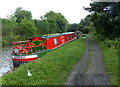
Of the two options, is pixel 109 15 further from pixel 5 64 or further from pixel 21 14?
pixel 21 14

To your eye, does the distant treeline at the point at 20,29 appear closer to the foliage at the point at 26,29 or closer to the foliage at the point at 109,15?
the foliage at the point at 26,29

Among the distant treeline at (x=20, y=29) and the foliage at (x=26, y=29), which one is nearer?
the distant treeline at (x=20, y=29)

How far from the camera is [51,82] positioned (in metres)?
6.05

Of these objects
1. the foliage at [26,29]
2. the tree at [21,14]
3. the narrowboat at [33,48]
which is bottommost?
the narrowboat at [33,48]

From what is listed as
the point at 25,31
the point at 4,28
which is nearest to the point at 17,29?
the point at 25,31

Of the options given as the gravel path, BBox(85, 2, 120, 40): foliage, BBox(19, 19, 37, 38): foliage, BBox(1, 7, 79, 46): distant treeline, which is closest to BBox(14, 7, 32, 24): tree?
BBox(1, 7, 79, 46): distant treeline

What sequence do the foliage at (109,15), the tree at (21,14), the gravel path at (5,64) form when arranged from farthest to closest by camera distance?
the tree at (21,14) < the foliage at (109,15) < the gravel path at (5,64)

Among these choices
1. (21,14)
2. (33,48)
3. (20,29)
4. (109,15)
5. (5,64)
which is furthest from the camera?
(21,14)

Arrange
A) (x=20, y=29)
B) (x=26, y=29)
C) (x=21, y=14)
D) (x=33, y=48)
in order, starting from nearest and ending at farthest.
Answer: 1. (x=33, y=48)
2. (x=26, y=29)
3. (x=20, y=29)
4. (x=21, y=14)

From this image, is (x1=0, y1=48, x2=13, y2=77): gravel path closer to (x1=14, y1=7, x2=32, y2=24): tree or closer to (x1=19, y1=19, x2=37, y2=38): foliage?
(x1=19, y1=19, x2=37, y2=38): foliage

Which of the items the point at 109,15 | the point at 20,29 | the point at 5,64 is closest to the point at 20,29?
the point at 20,29

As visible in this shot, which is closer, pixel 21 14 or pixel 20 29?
pixel 20 29

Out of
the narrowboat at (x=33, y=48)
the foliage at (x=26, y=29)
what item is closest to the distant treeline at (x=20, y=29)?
the foliage at (x=26, y=29)

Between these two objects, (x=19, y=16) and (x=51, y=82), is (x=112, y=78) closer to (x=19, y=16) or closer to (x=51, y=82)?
(x=51, y=82)
